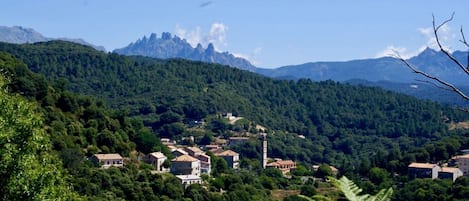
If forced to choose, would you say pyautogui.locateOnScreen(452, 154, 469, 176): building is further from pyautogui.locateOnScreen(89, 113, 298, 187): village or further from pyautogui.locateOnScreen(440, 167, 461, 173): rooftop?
pyautogui.locateOnScreen(89, 113, 298, 187): village

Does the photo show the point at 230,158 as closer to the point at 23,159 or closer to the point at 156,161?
the point at 156,161

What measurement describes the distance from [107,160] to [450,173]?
90.1ft

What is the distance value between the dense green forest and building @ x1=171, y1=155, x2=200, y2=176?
200 cm

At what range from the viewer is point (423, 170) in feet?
170

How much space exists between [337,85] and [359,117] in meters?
18.6

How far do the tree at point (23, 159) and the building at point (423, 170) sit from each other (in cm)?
4583

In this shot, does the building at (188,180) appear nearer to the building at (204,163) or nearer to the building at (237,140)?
the building at (204,163)

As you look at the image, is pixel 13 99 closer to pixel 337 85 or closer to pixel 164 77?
pixel 164 77

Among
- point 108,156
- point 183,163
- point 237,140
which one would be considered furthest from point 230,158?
point 108,156

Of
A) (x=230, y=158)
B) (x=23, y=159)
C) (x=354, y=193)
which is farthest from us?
(x=230, y=158)

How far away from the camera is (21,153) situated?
8.09 m

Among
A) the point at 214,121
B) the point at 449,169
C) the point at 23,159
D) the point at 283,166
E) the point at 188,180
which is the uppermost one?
the point at 23,159

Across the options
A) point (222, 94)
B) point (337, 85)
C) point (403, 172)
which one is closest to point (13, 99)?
point (403, 172)

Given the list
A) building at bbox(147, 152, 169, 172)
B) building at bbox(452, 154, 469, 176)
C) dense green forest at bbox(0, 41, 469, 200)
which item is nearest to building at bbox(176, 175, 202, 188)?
dense green forest at bbox(0, 41, 469, 200)
